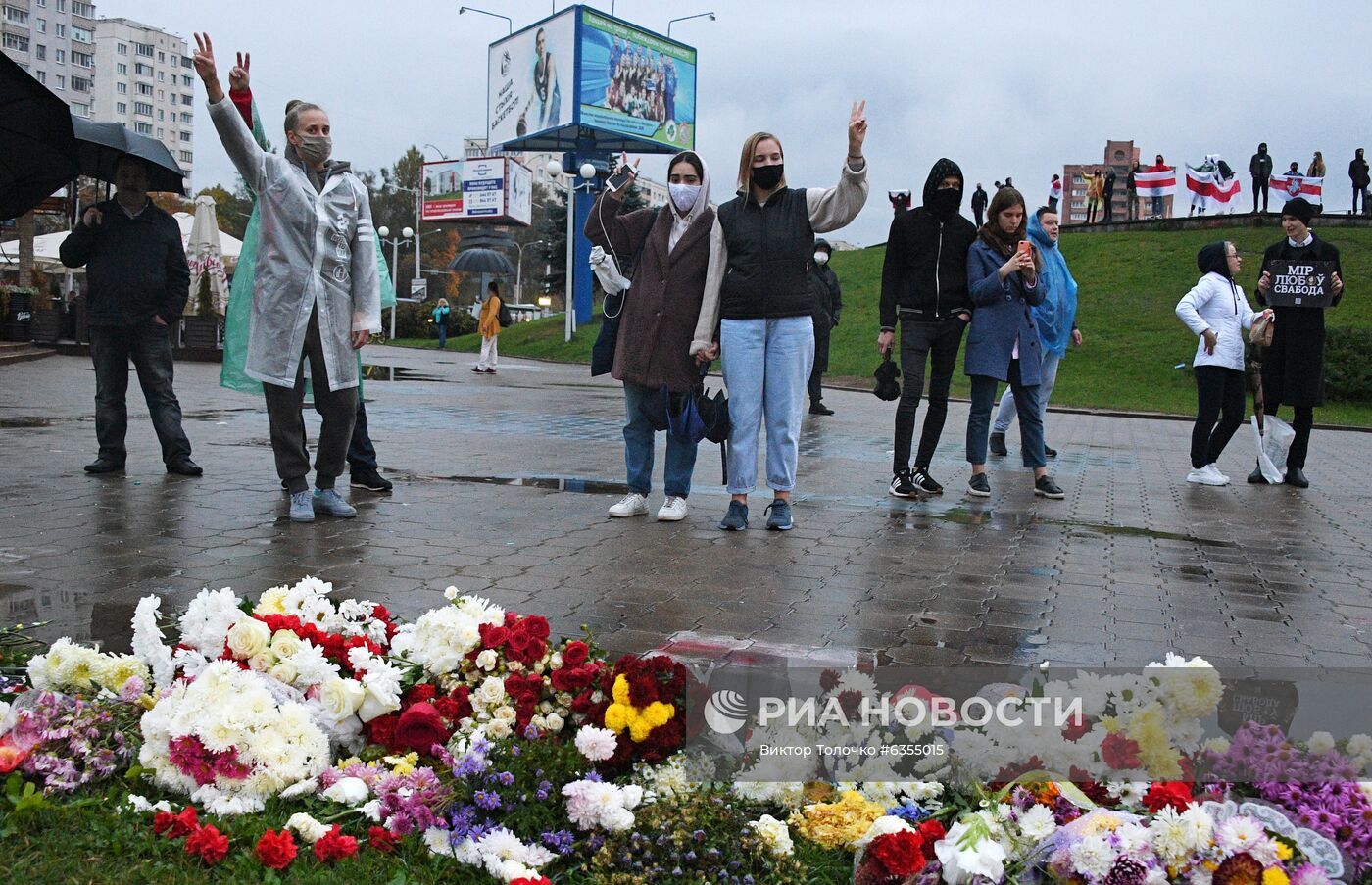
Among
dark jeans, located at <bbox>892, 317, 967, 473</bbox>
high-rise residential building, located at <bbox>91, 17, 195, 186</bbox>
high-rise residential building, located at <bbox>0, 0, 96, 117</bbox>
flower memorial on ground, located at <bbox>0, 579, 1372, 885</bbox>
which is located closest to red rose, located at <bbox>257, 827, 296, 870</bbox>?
flower memorial on ground, located at <bbox>0, 579, 1372, 885</bbox>

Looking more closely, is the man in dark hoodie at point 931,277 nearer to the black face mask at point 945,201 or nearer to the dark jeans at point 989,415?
the black face mask at point 945,201

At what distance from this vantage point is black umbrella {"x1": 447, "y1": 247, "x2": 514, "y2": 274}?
136ft

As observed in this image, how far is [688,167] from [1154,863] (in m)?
4.80

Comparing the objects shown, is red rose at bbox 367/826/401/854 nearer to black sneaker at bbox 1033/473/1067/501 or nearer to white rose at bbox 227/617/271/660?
white rose at bbox 227/617/271/660

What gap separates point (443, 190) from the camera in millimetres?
62375

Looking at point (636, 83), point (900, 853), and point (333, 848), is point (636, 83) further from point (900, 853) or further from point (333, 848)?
point (900, 853)

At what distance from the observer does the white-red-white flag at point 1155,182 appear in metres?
42.4

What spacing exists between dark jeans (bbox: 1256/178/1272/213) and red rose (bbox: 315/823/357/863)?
1744 inches

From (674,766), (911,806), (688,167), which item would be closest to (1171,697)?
(911,806)

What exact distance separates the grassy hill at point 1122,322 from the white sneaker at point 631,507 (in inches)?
675

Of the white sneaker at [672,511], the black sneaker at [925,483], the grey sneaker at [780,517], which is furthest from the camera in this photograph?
the black sneaker at [925,483]

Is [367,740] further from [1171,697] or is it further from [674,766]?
[1171,697]

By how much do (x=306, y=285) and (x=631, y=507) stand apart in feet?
6.57

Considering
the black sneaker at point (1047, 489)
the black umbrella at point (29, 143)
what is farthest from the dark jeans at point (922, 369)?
the black umbrella at point (29, 143)
